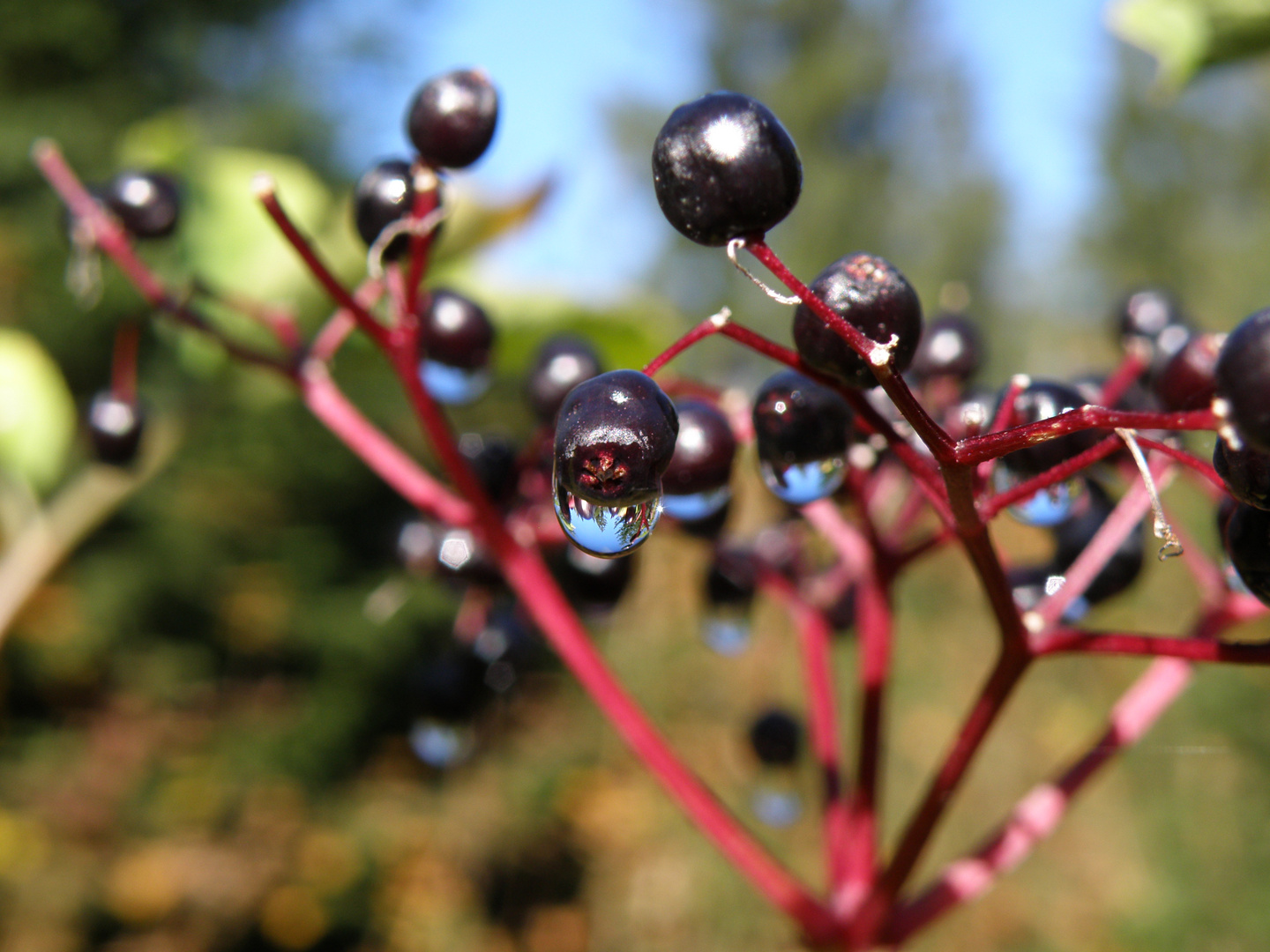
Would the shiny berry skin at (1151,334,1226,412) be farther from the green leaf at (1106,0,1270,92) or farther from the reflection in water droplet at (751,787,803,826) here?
the reflection in water droplet at (751,787,803,826)

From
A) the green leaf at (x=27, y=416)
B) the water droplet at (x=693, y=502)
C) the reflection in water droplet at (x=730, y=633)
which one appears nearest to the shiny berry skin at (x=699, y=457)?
the water droplet at (x=693, y=502)

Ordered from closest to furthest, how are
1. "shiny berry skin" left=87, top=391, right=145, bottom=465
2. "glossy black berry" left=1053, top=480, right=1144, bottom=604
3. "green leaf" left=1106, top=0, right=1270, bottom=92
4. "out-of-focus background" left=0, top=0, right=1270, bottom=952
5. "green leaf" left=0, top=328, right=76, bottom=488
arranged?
"glossy black berry" left=1053, top=480, right=1144, bottom=604 → "green leaf" left=1106, top=0, right=1270, bottom=92 → "shiny berry skin" left=87, top=391, right=145, bottom=465 → "green leaf" left=0, top=328, right=76, bottom=488 → "out-of-focus background" left=0, top=0, right=1270, bottom=952

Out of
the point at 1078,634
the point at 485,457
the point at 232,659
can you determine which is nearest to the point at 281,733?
the point at 232,659

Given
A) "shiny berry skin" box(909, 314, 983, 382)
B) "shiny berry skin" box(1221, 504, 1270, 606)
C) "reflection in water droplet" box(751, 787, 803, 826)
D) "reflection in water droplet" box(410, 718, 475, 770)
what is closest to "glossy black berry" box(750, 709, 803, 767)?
"reflection in water droplet" box(751, 787, 803, 826)

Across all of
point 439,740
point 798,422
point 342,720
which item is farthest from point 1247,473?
point 342,720

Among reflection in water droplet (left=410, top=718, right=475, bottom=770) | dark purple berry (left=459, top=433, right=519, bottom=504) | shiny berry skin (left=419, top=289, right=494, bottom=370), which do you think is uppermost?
shiny berry skin (left=419, top=289, right=494, bottom=370)

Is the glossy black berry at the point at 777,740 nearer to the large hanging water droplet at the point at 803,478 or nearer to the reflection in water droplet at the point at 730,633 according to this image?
the reflection in water droplet at the point at 730,633
